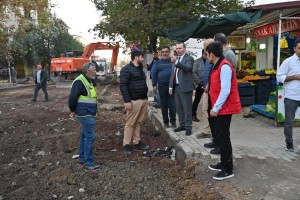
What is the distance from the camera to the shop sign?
27.7 feet

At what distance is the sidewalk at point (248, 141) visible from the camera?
552 cm

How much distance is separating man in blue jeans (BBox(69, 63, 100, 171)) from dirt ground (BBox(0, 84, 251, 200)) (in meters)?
0.31

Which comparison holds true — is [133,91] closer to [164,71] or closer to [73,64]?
[164,71]

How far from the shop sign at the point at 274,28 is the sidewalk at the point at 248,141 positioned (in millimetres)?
2466

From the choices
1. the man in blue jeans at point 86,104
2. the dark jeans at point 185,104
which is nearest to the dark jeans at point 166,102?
the dark jeans at point 185,104

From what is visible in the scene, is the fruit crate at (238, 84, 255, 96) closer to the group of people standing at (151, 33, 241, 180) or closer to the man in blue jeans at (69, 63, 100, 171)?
Result: the group of people standing at (151, 33, 241, 180)

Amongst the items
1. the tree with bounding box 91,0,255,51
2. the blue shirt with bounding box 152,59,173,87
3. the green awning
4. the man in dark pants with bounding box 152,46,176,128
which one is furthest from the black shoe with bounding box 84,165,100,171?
the tree with bounding box 91,0,255,51

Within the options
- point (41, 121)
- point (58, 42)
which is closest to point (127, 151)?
point (41, 121)

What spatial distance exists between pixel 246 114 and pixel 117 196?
5522 millimetres

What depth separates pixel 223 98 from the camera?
167 inches

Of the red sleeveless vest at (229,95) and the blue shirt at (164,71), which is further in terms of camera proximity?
the blue shirt at (164,71)

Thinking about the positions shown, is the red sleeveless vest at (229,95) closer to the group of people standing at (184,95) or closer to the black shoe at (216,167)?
the group of people standing at (184,95)

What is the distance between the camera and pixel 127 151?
6.56 m

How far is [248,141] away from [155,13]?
5.73 metres
